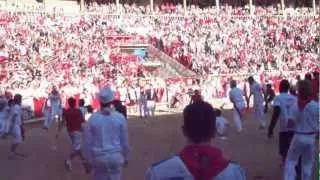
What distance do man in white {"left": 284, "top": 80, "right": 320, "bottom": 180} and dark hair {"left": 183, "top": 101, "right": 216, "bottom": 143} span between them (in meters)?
4.67

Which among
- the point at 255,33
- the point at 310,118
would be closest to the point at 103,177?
the point at 310,118

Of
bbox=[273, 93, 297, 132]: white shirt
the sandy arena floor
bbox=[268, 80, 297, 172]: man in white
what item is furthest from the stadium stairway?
bbox=[273, 93, 297, 132]: white shirt

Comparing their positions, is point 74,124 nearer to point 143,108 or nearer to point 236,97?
point 236,97

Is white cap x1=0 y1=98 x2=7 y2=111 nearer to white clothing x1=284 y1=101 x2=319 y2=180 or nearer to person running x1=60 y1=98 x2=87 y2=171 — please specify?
person running x1=60 y1=98 x2=87 y2=171

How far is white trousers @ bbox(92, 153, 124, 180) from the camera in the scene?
7.95m

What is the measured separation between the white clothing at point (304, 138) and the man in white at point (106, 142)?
210 centimetres

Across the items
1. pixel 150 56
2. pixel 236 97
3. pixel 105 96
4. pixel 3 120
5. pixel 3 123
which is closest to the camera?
→ pixel 105 96

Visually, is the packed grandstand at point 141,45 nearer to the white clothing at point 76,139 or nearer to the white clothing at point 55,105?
the white clothing at point 55,105

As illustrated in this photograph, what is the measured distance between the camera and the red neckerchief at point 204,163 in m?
3.75

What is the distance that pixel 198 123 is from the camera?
388 centimetres

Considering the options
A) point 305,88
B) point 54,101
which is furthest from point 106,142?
point 54,101

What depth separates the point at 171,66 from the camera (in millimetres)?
39531

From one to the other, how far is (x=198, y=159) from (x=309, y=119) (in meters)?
5.07

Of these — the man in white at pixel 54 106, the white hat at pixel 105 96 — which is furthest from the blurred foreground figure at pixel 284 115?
the man in white at pixel 54 106
